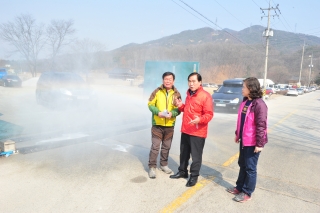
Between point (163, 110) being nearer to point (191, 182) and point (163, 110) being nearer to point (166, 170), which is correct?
point (166, 170)

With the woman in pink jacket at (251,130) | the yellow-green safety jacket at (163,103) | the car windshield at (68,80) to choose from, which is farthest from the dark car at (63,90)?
the woman in pink jacket at (251,130)

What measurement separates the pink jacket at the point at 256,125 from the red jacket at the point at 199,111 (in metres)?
0.49

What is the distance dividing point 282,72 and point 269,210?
279 feet

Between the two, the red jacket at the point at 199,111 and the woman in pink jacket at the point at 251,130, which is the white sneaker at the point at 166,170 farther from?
the woman in pink jacket at the point at 251,130

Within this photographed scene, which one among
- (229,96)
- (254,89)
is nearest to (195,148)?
(254,89)

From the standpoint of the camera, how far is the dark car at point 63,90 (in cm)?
838

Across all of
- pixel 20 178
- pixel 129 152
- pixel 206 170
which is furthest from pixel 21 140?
pixel 206 170

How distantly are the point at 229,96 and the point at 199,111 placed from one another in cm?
934

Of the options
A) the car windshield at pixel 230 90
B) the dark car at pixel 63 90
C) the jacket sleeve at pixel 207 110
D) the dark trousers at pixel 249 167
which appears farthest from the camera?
the car windshield at pixel 230 90

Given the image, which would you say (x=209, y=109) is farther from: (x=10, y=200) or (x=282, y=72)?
(x=282, y=72)

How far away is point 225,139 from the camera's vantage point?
641 centimetres

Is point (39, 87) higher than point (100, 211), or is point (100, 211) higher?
point (39, 87)

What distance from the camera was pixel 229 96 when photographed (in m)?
12.1

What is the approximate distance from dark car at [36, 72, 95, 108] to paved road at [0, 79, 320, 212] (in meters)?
2.05
